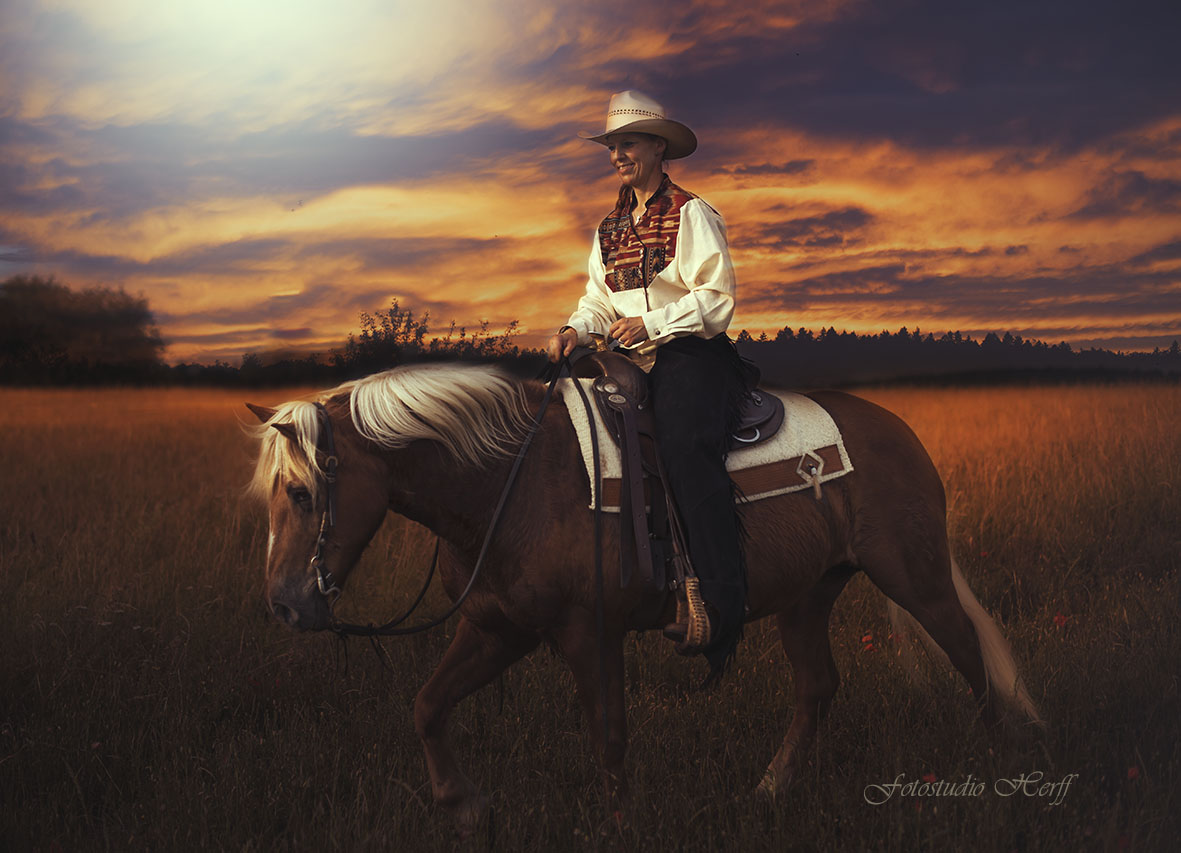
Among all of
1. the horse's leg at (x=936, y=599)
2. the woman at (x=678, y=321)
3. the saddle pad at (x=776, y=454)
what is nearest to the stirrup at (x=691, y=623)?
the woman at (x=678, y=321)

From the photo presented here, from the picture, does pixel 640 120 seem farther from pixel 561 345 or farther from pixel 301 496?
pixel 301 496

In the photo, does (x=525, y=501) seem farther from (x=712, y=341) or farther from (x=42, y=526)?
(x=42, y=526)

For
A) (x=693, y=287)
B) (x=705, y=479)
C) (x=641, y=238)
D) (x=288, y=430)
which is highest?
(x=641, y=238)

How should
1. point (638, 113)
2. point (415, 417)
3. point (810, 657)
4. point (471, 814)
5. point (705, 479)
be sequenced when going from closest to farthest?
point (415, 417)
point (705, 479)
point (471, 814)
point (638, 113)
point (810, 657)

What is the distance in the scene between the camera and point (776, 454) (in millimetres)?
4234

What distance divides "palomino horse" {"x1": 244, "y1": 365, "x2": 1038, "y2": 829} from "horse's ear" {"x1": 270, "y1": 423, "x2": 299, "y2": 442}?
13 millimetres

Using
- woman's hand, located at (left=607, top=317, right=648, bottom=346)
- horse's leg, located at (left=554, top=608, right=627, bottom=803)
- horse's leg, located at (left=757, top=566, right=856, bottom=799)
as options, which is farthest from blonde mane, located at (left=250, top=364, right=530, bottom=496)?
horse's leg, located at (left=757, top=566, right=856, bottom=799)

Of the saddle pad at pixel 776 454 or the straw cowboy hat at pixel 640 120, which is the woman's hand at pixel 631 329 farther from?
the straw cowboy hat at pixel 640 120

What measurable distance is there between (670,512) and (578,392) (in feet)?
2.19

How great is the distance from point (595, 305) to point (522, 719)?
7.45ft

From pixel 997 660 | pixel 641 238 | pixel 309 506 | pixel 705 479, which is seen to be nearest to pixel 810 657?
pixel 997 660

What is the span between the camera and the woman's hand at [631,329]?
13.2 ft

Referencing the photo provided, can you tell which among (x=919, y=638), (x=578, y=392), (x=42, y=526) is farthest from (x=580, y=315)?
(x=42, y=526)

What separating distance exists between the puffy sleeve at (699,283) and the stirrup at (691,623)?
3.66 feet
